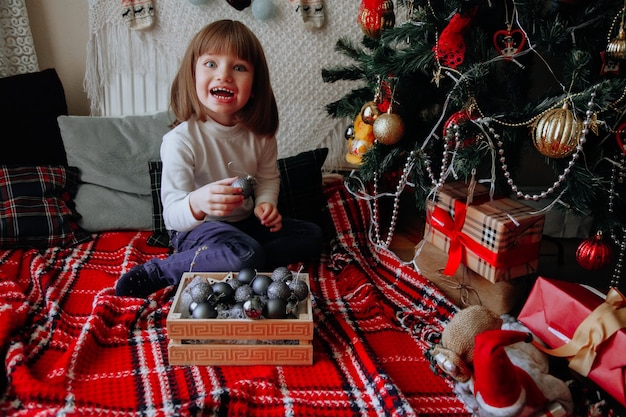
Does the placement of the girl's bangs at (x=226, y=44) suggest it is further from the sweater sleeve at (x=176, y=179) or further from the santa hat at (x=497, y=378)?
the santa hat at (x=497, y=378)

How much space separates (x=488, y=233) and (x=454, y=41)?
0.38 metres

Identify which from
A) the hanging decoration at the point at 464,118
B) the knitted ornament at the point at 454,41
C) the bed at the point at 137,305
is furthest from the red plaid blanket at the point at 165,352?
the knitted ornament at the point at 454,41

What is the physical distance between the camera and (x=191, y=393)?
32.8 inches

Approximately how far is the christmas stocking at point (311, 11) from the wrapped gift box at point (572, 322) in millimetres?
927

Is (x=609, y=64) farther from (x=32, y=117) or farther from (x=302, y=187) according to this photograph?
(x=32, y=117)

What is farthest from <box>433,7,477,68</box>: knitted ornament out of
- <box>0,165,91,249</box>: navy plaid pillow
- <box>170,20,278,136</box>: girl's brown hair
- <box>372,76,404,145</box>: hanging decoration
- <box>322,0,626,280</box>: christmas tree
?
<box>0,165,91,249</box>: navy plaid pillow

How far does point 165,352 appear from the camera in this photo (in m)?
0.95

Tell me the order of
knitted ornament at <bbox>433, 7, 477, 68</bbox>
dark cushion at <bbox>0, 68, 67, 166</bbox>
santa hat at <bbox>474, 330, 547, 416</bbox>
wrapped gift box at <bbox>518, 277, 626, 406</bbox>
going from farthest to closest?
dark cushion at <bbox>0, 68, 67, 166</bbox> → knitted ornament at <bbox>433, 7, 477, 68</bbox> → wrapped gift box at <bbox>518, 277, 626, 406</bbox> → santa hat at <bbox>474, 330, 547, 416</bbox>

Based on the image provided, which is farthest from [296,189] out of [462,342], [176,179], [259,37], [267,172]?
[462,342]

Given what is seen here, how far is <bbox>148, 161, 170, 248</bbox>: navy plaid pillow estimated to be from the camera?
1363 mm

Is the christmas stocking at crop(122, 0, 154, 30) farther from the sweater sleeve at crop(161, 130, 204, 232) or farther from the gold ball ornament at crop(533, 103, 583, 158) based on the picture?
the gold ball ornament at crop(533, 103, 583, 158)

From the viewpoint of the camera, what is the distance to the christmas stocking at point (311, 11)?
1479 millimetres

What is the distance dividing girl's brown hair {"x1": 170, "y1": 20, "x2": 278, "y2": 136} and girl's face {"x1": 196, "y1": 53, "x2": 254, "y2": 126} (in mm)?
16

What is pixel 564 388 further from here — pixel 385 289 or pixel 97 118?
pixel 97 118
